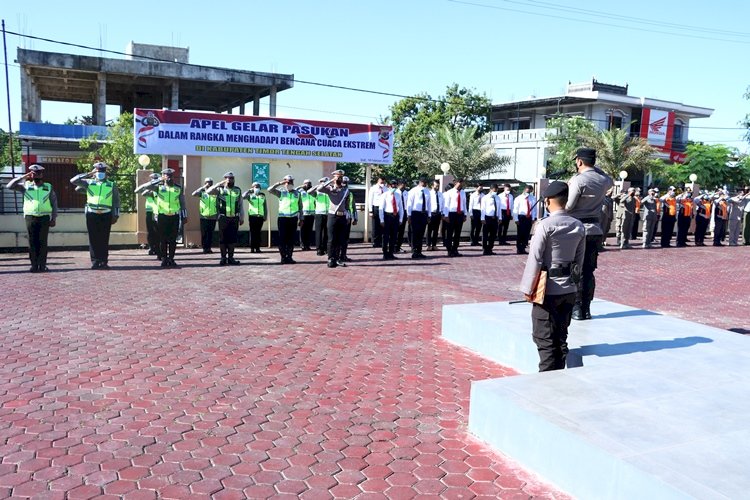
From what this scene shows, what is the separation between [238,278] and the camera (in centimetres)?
1209

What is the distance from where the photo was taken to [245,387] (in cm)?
576

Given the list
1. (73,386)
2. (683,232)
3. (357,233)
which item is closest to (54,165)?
(357,233)

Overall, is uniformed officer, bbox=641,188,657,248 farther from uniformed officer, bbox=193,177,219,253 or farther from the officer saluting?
the officer saluting

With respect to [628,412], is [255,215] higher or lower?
higher

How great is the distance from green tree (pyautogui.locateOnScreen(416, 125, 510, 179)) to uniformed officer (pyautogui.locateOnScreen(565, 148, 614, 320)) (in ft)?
88.3

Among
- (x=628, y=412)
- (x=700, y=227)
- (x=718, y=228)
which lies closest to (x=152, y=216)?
(x=628, y=412)

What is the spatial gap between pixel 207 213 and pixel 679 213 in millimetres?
15286

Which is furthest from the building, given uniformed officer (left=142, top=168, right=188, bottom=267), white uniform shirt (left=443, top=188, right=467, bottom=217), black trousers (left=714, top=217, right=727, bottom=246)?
uniformed officer (left=142, top=168, right=188, bottom=267)

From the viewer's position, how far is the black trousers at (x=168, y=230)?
1334 cm

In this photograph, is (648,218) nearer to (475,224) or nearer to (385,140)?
(475,224)

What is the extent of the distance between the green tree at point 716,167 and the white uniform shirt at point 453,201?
22.1 meters

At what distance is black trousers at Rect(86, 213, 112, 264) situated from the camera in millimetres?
12711

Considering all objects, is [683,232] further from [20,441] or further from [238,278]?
[20,441]

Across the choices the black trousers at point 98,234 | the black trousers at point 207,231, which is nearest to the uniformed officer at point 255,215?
the black trousers at point 207,231
